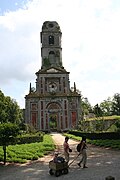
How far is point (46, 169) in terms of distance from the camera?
13867 millimetres

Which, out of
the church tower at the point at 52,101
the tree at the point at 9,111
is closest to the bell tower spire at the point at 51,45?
the church tower at the point at 52,101

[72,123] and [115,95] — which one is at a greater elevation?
[115,95]

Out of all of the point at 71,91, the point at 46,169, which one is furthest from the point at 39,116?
the point at 46,169

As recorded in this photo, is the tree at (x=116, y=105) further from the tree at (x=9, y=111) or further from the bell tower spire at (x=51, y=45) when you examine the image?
the tree at (x=9, y=111)

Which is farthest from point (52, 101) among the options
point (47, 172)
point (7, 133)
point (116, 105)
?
point (47, 172)

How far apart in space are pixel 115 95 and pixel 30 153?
239ft

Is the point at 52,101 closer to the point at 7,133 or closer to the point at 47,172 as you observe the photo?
the point at 7,133

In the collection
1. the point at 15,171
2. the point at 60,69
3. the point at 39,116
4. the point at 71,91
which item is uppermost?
the point at 60,69

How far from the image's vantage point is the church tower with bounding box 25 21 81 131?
2258 inches

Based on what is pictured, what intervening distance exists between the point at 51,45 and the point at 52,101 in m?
13.2

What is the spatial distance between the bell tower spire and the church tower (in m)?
0.38

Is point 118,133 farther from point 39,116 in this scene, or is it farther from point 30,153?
point 39,116

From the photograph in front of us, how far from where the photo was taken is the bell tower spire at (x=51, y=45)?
6207 centimetres

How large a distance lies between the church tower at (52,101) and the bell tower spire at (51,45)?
38 centimetres
